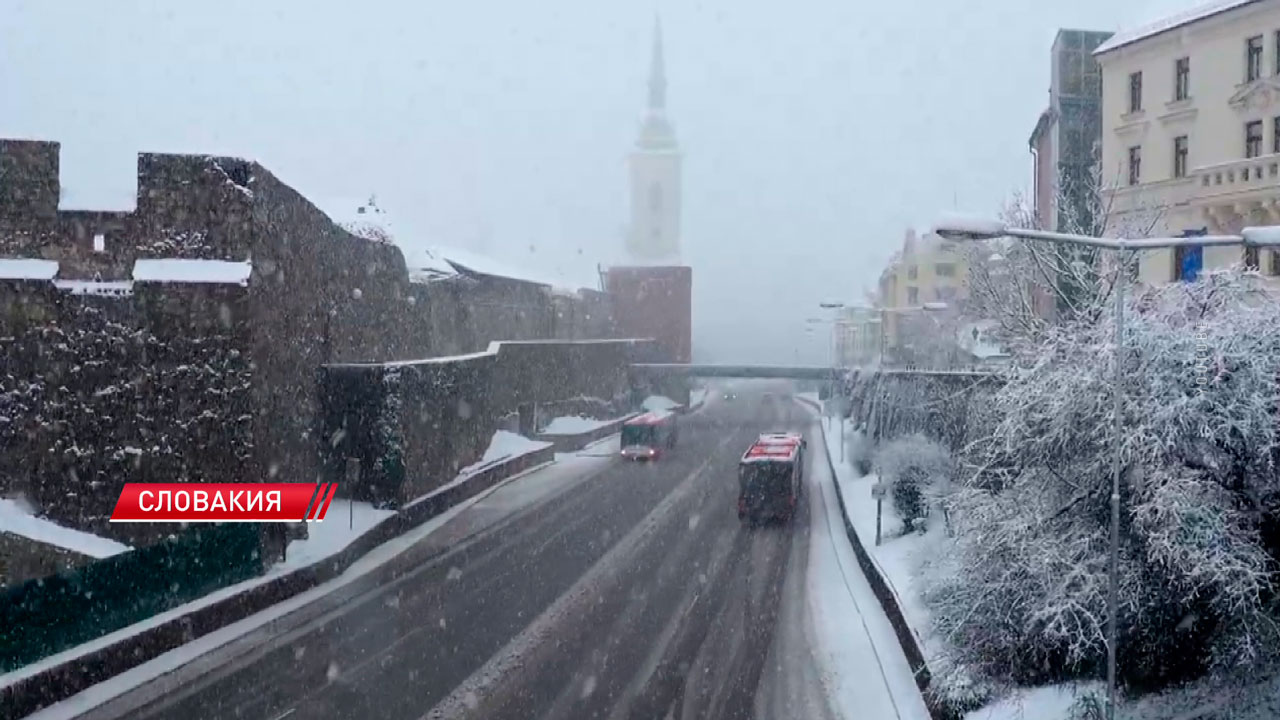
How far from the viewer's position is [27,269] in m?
21.0

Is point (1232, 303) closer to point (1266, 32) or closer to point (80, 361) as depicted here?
point (1266, 32)

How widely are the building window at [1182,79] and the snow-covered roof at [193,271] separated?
2517cm

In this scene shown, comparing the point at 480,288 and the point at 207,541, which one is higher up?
the point at 480,288

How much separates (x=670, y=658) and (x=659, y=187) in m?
112

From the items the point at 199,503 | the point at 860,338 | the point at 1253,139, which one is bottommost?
the point at 199,503

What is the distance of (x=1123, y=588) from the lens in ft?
37.7

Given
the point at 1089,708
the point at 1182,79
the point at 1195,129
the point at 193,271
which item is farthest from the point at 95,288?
the point at 1182,79

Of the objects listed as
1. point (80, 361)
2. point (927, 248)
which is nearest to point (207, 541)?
point (80, 361)

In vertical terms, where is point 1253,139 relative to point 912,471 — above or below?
above

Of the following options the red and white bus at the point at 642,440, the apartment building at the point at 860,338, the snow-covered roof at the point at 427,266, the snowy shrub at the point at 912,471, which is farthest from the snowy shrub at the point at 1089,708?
the apartment building at the point at 860,338

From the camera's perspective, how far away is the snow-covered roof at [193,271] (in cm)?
2106

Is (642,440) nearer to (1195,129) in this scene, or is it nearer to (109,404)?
(1195,129)

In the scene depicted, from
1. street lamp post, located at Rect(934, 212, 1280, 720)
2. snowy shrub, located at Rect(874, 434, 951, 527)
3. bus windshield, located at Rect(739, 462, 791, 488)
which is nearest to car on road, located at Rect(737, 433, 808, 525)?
bus windshield, located at Rect(739, 462, 791, 488)

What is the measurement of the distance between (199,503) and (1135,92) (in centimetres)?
2827
